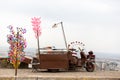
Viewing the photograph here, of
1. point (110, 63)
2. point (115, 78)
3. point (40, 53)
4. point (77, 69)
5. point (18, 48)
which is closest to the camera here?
point (115, 78)

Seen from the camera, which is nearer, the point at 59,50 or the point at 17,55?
the point at 17,55

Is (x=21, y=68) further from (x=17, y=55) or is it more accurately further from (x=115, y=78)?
(x=115, y=78)

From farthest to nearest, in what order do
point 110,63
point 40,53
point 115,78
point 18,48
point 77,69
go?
point 110,63, point 77,69, point 40,53, point 18,48, point 115,78

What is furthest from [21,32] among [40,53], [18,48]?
[40,53]

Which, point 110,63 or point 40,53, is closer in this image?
point 40,53

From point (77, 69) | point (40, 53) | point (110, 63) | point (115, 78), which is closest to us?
point (115, 78)

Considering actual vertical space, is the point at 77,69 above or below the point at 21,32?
below

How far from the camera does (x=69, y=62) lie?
23.7 m

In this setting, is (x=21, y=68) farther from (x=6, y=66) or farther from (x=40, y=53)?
(x=40, y=53)

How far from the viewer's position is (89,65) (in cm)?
2450

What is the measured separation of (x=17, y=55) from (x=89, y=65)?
5611 millimetres

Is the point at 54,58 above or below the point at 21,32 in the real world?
below

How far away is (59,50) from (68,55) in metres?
0.61

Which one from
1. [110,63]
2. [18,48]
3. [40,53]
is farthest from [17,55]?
[110,63]
